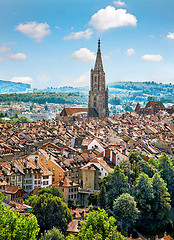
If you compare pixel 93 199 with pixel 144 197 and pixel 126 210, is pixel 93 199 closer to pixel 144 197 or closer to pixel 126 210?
pixel 144 197

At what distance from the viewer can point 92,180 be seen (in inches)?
2395

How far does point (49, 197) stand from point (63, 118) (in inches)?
4010

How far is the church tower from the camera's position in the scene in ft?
509

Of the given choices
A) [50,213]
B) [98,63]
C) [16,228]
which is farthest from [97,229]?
[98,63]

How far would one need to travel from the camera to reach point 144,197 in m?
53.9

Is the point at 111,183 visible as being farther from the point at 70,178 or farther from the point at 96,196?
the point at 70,178

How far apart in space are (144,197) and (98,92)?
339ft

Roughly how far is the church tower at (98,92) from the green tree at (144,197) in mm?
100562

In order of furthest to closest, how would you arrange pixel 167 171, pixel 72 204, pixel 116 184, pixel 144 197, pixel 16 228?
pixel 167 171 < pixel 72 204 < pixel 116 184 < pixel 144 197 < pixel 16 228

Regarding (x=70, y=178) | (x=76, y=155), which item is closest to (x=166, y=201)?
(x=70, y=178)

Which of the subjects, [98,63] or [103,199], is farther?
[98,63]

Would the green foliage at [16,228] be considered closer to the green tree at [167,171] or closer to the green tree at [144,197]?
the green tree at [144,197]

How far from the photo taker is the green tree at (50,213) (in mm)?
44594

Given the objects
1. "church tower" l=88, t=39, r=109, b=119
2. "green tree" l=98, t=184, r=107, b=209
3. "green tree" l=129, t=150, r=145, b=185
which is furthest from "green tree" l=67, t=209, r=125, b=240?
"church tower" l=88, t=39, r=109, b=119
